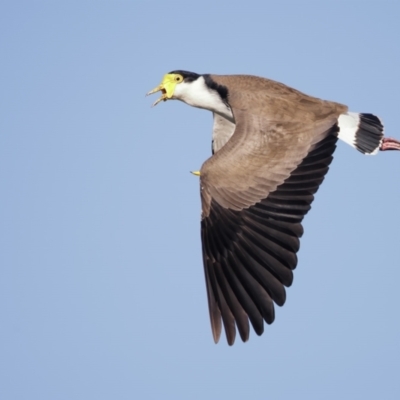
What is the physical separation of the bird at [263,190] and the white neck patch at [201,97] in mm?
762

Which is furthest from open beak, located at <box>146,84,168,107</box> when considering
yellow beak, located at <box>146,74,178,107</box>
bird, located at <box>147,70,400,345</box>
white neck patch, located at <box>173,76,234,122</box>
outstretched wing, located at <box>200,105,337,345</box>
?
outstretched wing, located at <box>200,105,337,345</box>

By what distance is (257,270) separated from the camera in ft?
39.4

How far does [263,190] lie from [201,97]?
279 cm

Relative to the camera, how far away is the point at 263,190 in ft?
40.7

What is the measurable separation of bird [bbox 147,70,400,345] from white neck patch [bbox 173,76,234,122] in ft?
2.50

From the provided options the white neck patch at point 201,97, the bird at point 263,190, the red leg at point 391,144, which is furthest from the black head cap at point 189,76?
the red leg at point 391,144

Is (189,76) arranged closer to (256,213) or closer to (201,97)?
(201,97)

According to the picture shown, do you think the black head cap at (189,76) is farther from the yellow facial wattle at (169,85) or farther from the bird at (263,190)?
the bird at (263,190)

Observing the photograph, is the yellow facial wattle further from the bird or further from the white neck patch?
the bird

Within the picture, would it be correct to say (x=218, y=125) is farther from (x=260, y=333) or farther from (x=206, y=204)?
(x=260, y=333)

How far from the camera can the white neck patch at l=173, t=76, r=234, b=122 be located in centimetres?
1468

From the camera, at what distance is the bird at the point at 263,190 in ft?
39.1

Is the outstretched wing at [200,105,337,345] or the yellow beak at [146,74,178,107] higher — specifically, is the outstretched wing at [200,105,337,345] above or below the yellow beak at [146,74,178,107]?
below

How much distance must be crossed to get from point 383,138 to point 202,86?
2.37 meters
